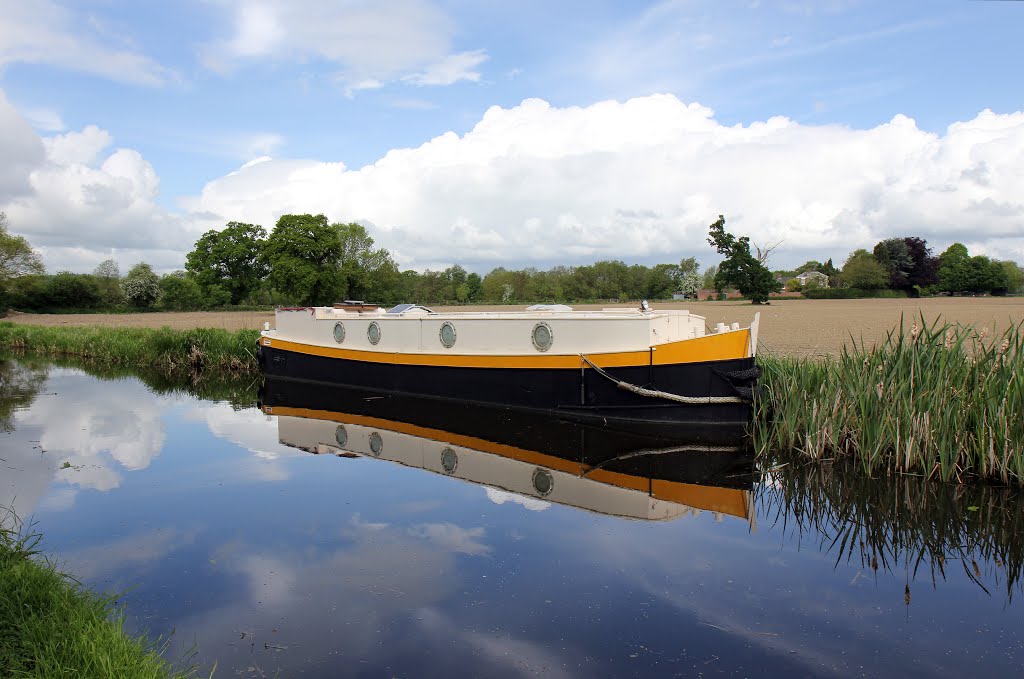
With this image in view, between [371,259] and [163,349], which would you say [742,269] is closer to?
[371,259]

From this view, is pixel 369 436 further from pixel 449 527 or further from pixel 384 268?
pixel 384 268

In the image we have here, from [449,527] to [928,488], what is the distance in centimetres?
529

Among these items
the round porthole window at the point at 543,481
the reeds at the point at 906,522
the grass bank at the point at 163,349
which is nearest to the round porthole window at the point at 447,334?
the round porthole window at the point at 543,481

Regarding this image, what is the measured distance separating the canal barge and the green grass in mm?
8151

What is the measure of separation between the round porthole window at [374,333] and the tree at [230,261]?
165 ft

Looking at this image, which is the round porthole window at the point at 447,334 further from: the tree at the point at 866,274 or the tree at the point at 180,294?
the tree at the point at 866,274

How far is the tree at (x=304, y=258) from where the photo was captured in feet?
162

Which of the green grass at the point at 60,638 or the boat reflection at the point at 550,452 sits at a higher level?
the green grass at the point at 60,638

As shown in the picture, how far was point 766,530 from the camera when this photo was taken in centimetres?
656

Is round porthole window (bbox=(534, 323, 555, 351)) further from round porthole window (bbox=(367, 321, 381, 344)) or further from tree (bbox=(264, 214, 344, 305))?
tree (bbox=(264, 214, 344, 305))

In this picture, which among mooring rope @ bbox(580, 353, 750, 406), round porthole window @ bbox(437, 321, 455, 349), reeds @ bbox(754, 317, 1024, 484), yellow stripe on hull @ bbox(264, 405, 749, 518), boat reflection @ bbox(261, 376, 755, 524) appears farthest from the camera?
round porthole window @ bbox(437, 321, 455, 349)

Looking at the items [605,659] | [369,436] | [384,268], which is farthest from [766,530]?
[384,268]

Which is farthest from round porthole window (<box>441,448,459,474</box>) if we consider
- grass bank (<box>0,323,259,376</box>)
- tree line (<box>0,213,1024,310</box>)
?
tree line (<box>0,213,1024,310</box>)

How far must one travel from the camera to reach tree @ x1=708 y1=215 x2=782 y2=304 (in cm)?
5801
